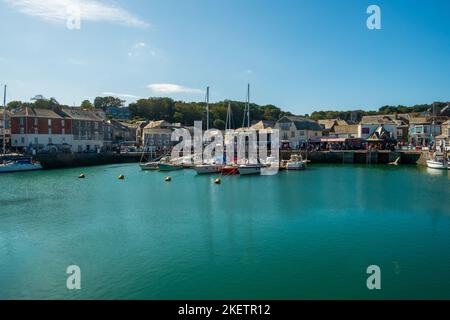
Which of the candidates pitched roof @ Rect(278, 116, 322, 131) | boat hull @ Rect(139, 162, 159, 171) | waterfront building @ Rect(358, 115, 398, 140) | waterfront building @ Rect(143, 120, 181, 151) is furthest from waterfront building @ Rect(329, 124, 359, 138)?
boat hull @ Rect(139, 162, 159, 171)

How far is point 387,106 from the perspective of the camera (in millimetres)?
149875

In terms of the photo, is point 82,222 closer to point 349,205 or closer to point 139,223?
point 139,223

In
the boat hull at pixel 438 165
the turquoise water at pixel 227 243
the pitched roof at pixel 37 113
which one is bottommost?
the turquoise water at pixel 227 243

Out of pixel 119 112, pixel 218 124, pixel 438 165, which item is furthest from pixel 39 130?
pixel 119 112

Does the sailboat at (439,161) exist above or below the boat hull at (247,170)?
above

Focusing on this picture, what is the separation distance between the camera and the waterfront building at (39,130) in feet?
210

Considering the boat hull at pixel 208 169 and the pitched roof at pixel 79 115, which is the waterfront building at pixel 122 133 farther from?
the boat hull at pixel 208 169

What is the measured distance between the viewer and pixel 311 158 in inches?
2746

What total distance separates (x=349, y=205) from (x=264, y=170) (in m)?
24.9

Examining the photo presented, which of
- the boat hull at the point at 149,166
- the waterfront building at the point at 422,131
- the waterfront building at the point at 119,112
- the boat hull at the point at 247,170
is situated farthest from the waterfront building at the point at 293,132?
the waterfront building at the point at 119,112

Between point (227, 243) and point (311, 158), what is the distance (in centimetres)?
5308

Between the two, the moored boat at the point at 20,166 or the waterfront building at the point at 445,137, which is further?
the waterfront building at the point at 445,137

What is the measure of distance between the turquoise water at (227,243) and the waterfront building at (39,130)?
31.7 meters
